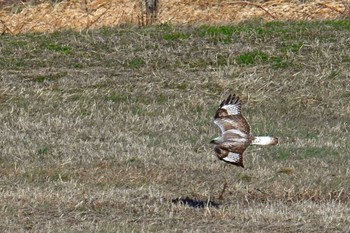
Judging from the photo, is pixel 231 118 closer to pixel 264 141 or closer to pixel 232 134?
pixel 232 134

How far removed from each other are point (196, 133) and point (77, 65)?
179 inches

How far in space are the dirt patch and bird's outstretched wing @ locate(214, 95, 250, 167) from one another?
34.9ft

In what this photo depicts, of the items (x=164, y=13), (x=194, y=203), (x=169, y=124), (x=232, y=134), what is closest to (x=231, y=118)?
(x=232, y=134)

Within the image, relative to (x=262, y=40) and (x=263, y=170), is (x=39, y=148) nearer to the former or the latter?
(x=263, y=170)

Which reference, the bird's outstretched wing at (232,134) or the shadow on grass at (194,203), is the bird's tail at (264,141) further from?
the shadow on grass at (194,203)

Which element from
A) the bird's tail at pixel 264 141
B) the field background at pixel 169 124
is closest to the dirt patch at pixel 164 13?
the field background at pixel 169 124

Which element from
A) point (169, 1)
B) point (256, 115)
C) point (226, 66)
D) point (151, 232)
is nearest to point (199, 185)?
point (151, 232)

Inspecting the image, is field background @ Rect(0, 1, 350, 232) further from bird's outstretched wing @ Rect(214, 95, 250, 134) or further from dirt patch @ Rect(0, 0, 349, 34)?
bird's outstretched wing @ Rect(214, 95, 250, 134)

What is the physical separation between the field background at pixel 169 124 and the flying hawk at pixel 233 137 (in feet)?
1.70

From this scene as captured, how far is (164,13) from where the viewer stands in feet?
63.9

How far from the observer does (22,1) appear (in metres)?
22.8

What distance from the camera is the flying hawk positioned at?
7699 millimetres

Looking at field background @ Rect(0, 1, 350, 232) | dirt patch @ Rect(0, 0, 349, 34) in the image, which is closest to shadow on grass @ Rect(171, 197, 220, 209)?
field background @ Rect(0, 1, 350, 232)

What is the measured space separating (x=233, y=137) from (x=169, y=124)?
4488mm
